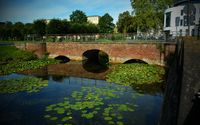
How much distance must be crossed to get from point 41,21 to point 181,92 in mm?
45326

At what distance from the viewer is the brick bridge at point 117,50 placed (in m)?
23.1

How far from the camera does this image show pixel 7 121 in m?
10.3

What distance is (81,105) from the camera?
11852mm

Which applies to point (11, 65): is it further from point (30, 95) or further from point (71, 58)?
point (30, 95)

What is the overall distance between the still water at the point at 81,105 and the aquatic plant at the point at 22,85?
15 cm

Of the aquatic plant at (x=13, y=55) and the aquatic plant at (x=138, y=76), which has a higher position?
the aquatic plant at (x=13, y=55)

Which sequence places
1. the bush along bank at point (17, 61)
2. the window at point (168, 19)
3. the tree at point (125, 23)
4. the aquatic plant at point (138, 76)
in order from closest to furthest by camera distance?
the aquatic plant at point (138, 76) < the bush along bank at point (17, 61) < the window at point (168, 19) < the tree at point (125, 23)

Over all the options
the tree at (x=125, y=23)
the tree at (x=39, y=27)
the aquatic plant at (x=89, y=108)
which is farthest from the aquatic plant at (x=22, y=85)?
the tree at (x=125, y=23)

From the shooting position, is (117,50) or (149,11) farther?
(149,11)

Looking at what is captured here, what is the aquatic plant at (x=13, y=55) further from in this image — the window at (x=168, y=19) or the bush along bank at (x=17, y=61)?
the window at (x=168, y=19)

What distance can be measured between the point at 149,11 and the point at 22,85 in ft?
101

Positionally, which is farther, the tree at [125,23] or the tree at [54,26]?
the tree at [125,23]

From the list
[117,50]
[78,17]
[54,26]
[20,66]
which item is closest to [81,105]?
[117,50]

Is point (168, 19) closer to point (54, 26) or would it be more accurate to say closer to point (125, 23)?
point (125, 23)
